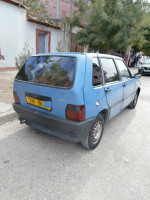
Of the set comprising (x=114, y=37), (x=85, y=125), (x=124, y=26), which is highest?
(x=124, y=26)

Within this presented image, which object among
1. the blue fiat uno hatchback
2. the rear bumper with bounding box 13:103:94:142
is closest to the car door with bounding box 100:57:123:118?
the blue fiat uno hatchback

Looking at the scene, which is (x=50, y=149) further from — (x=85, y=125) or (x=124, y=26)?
(x=124, y=26)

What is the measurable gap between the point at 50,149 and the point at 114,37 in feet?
26.6

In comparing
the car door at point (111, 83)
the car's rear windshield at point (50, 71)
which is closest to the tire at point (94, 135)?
the car door at point (111, 83)

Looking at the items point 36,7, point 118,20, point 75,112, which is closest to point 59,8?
point 36,7

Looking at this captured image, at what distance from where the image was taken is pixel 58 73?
2.14m

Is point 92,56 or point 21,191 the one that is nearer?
point 21,191

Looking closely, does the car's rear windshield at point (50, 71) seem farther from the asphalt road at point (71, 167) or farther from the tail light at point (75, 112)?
the asphalt road at point (71, 167)

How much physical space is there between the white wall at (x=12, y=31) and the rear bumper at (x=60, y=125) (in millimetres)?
6869

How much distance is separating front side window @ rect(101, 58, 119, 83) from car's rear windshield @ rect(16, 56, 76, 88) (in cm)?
77

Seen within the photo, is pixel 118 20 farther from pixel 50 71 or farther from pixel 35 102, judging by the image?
pixel 35 102

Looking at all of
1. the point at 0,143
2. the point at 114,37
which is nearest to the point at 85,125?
the point at 0,143

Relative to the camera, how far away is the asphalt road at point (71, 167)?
171cm

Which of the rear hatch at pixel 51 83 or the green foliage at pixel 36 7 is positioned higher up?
the green foliage at pixel 36 7
